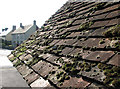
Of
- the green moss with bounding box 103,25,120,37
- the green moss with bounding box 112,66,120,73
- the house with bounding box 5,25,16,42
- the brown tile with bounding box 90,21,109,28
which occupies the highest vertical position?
the brown tile with bounding box 90,21,109,28

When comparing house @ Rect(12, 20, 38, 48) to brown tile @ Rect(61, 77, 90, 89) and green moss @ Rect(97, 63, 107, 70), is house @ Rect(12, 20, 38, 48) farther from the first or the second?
green moss @ Rect(97, 63, 107, 70)

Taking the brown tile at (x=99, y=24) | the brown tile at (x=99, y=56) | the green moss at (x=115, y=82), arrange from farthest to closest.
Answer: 1. the brown tile at (x=99, y=24)
2. the brown tile at (x=99, y=56)
3. the green moss at (x=115, y=82)

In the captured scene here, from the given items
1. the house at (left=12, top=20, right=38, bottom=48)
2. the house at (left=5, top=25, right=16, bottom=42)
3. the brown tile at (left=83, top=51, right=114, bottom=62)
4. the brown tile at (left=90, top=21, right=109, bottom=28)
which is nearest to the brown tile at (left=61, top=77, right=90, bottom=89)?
the brown tile at (left=83, top=51, right=114, bottom=62)

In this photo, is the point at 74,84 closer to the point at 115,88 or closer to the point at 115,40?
the point at 115,88

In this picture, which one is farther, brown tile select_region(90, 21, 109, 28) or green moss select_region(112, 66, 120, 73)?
brown tile select_region(90, 21, 109, 28)

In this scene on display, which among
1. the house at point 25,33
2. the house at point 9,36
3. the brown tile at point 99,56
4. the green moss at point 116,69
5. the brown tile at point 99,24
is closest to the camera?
the green moss at point 116,69

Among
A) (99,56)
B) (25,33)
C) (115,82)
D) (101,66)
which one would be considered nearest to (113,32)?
(99,56)

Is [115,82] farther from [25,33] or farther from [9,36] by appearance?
[9,36]

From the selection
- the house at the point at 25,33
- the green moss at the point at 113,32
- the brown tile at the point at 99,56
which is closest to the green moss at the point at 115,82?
the brown tile at the point at 99,56

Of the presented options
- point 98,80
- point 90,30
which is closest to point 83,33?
point 90,30

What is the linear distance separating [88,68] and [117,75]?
1.34ft

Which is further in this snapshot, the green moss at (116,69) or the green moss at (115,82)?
the green moss at (116,69)

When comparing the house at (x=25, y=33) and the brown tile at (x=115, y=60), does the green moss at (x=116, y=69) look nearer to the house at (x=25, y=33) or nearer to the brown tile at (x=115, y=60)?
the brown tile at (x=115, y=60)

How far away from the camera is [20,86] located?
283 cm
